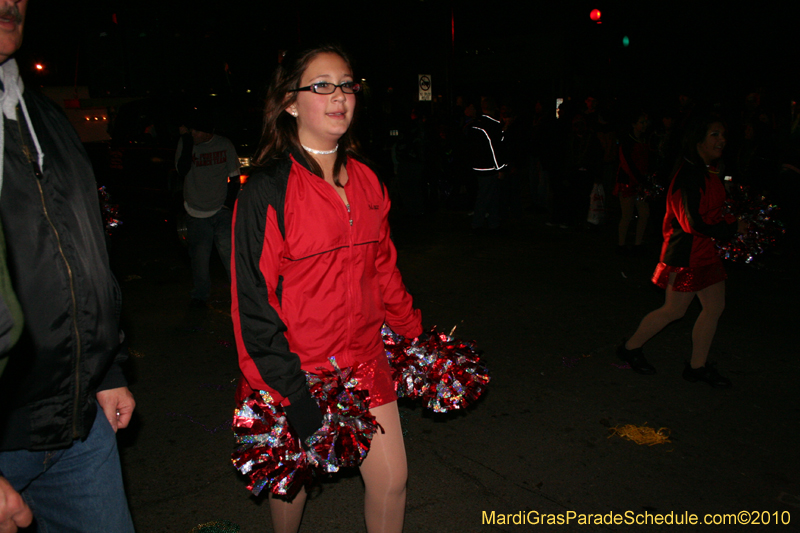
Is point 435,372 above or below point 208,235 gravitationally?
above

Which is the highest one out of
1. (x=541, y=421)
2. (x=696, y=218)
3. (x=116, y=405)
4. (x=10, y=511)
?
(x=696, y=218)

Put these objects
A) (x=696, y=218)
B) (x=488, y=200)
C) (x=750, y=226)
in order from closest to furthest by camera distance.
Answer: (x=696, y=218)
(x=750, y=226)
(x=488, y=200)

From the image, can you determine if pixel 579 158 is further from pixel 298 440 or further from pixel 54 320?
pixel 54 320

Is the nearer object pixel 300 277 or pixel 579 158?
pixel 300 277

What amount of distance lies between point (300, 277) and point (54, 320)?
2.63 ft

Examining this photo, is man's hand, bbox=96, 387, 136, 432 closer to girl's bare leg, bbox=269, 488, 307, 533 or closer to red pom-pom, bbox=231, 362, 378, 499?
red pom-pom, bbox=231, 362, 378, 499

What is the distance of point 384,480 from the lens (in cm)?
224

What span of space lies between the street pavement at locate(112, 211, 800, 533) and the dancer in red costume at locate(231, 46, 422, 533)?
108 centimetres

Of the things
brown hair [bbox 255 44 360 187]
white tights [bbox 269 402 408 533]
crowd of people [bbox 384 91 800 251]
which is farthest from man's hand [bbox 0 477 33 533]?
crowd of people [bbox 384 91 800 251]

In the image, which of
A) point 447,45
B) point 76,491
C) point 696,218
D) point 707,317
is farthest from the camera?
point 447,45

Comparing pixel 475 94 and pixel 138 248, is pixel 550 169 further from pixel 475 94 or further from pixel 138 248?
pixel 475 94

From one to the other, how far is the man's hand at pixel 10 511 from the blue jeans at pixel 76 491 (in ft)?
1.67

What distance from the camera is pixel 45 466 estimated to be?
164cm

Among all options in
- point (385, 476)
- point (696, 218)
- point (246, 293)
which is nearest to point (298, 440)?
point (385, 476)
